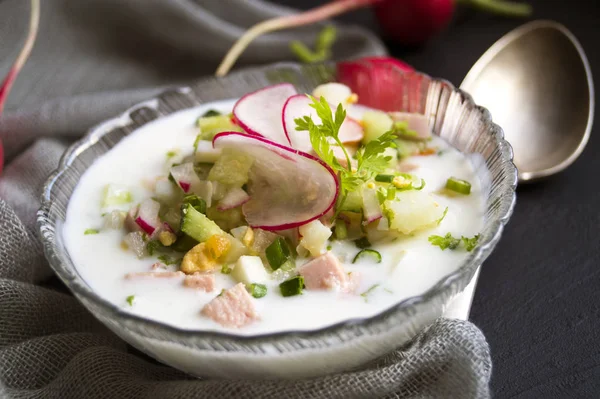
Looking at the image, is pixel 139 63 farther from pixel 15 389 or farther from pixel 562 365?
pixel 562 365

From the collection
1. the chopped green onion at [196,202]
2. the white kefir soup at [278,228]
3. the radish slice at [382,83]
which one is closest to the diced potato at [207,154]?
the white kefir soup at [278,228]

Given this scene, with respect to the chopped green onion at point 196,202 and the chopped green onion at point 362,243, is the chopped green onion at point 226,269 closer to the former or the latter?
the chopped green onion at point 196,202

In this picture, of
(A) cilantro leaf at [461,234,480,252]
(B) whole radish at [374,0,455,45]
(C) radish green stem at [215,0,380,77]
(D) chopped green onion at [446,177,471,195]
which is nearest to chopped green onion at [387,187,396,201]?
(A) cilantro leaf at [461,234,480,252]

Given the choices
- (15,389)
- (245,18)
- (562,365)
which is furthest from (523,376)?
(245,18)

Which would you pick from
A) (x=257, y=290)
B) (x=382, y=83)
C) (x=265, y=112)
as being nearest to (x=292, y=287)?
(x=257, y=290)

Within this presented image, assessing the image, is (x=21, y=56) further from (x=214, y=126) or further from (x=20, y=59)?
(x=214, y=126)

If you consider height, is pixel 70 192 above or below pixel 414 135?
below

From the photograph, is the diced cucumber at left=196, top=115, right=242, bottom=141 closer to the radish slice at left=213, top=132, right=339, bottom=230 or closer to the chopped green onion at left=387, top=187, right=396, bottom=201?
the radish slice at left=213, top=132, right=339, bottom=230
